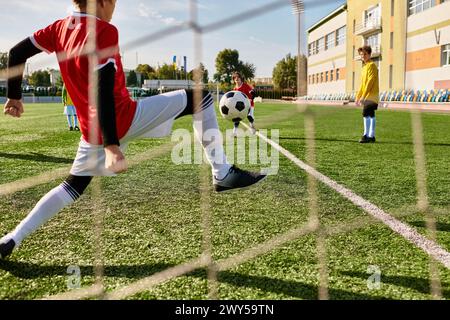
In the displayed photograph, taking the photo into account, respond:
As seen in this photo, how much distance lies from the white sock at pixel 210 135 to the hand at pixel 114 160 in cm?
64

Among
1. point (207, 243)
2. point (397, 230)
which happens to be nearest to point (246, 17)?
point (207, 243)

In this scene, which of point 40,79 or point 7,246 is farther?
point 40,79

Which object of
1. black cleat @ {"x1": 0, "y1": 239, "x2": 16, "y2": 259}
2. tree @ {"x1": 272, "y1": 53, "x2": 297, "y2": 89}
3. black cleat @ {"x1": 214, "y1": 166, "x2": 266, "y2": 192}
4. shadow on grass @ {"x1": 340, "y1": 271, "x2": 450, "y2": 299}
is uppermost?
tree @ {"x1": 272, "y1": 53, "x2": 297, "y2": 89}

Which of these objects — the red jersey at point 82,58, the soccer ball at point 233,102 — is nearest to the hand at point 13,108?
the red jersey at point 82,58

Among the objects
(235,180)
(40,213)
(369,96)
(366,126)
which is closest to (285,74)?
(369,96)

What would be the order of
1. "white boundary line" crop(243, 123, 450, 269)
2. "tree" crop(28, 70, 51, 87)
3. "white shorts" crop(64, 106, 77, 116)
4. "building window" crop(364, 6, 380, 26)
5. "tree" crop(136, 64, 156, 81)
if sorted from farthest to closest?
"tree" crop(28, 70, 51, 87) → "tree" crop(136, 64, 156, 81) → "building window" crop(364, 6, 380, 26) → "white shorts" crop(64, 106, 77, 116) → "white boundary line" crop(243, 123, 450, 269)

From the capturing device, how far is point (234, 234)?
2.62 meters

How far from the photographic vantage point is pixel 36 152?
6.35 metres

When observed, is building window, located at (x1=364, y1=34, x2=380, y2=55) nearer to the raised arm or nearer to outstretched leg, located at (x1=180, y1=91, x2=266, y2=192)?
outstretched leg, located at (x1=180, y1=91, x2=266, y2=192)

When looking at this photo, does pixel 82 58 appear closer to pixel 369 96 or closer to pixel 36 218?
pixel 36 218

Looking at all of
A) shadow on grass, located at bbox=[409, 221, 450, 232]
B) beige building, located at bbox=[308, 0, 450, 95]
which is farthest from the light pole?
beige building, located at bbox=[308, 0, 450, 95]

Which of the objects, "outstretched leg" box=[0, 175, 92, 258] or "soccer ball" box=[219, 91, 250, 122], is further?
"soccer ball" box=[219, 91, 250, 122]

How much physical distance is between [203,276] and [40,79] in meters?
60.1

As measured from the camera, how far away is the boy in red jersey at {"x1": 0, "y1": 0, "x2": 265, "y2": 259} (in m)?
1.80
